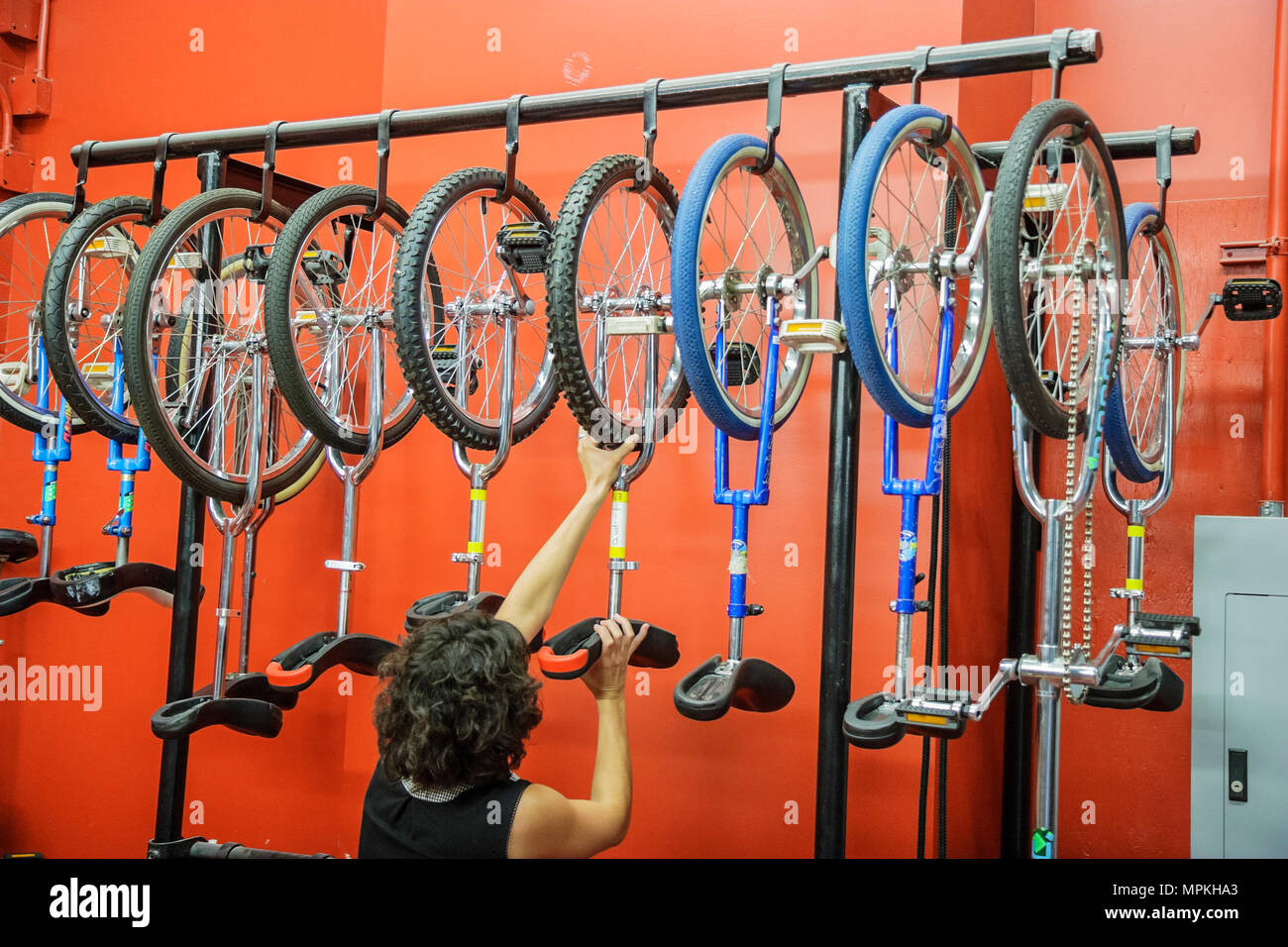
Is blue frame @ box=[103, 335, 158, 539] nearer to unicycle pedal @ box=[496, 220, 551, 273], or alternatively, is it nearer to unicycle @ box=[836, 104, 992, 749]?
unicycle pedal @ box=[496, 220, 551, 273]

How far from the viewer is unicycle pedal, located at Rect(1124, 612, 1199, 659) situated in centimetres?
308

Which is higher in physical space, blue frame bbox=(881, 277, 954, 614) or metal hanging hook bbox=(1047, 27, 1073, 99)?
metal hanging hook bbox=(1047, 27, 1073, 99)

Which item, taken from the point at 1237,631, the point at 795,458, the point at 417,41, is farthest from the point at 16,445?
the point at 1237,631

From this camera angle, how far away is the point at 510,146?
10.3ft

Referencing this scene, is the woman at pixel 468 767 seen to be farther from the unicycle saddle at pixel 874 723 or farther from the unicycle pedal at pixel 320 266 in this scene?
the unicycle pedal at pixel 320 266

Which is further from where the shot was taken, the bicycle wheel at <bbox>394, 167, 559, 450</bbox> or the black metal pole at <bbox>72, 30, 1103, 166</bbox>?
the bicycle wheel at <bbox>394, 167, 559, 450</bbox>

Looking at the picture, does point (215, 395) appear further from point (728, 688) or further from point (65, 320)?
point (728, 688)

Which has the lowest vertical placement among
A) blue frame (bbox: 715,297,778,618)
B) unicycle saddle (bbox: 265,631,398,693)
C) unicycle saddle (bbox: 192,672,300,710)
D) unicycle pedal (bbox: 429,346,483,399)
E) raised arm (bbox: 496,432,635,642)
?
unicycle saddle (bbox: 192,672,300,710)

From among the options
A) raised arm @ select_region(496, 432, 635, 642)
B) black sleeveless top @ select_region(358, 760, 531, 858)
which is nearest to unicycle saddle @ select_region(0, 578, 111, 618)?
raised arm @ select_region(496, 432, 635, 642)

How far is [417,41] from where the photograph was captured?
13.5ft

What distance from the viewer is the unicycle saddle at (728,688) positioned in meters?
2.51

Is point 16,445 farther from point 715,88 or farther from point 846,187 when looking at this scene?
point 846,187

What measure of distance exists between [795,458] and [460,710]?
1727 millimetres
